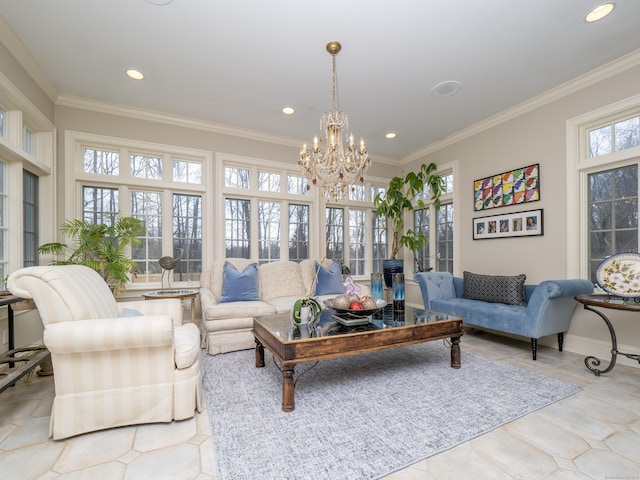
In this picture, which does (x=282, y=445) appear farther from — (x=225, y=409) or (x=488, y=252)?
(x=488, y=252)

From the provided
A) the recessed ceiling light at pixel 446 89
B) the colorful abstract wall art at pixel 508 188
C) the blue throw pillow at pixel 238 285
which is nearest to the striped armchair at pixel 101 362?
the blue throw pillow at pixel 238 285

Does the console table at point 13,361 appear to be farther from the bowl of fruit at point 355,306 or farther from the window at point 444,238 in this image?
the window at point 444,238

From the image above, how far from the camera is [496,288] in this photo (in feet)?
11.5

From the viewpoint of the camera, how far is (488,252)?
409 centimetres

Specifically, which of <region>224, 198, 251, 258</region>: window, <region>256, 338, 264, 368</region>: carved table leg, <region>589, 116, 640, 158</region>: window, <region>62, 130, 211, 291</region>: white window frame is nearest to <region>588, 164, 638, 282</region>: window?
<region>589, 116, 640, 158</region>: window

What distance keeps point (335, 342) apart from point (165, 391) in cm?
112

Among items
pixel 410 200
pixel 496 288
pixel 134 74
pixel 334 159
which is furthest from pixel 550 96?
pixel 134 74

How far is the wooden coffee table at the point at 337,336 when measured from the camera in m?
1.99

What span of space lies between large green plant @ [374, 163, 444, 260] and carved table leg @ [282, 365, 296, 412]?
343 cm

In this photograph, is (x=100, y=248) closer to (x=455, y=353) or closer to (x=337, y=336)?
(x=337, y=336)

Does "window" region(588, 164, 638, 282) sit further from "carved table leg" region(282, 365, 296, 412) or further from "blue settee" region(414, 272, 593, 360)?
"carved table leg" region(282, 365, 296, 412)

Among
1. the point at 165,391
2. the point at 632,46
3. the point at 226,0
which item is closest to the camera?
the point at 165,391

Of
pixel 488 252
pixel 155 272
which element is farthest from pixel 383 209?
pixel 155 272

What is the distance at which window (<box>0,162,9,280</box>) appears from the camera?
272 cm
